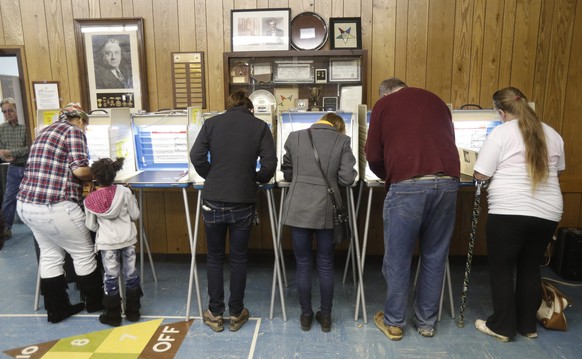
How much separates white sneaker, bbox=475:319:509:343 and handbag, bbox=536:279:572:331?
35cm

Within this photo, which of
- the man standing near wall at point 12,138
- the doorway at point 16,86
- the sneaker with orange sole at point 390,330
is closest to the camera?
the sneaker with orange sole at point 390,330

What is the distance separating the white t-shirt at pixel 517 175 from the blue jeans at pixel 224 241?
1.39m

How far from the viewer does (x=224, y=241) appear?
8.25 feet

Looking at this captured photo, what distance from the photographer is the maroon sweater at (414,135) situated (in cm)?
221

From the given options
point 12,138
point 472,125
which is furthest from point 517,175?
point 12,138

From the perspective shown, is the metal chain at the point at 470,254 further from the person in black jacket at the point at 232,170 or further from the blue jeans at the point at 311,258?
the person in black jacket at the point at 232,170

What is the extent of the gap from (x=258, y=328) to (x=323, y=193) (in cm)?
96

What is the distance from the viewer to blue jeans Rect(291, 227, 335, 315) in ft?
7.93

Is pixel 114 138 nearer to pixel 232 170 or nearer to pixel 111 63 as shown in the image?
pixel 111 63

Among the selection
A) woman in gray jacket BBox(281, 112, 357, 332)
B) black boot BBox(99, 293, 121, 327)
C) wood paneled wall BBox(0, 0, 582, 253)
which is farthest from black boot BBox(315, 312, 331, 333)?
wood paneled wall BBox(0, 0, 582, 253)

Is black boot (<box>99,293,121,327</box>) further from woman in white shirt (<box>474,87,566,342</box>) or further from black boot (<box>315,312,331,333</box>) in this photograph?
woman in white shirt (<box>474,87,566,342</box>)

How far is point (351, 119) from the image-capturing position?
3029mm

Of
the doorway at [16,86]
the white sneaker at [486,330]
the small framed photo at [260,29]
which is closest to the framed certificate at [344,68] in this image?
the small framed photo at [260,29]

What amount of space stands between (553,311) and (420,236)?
0.97m
